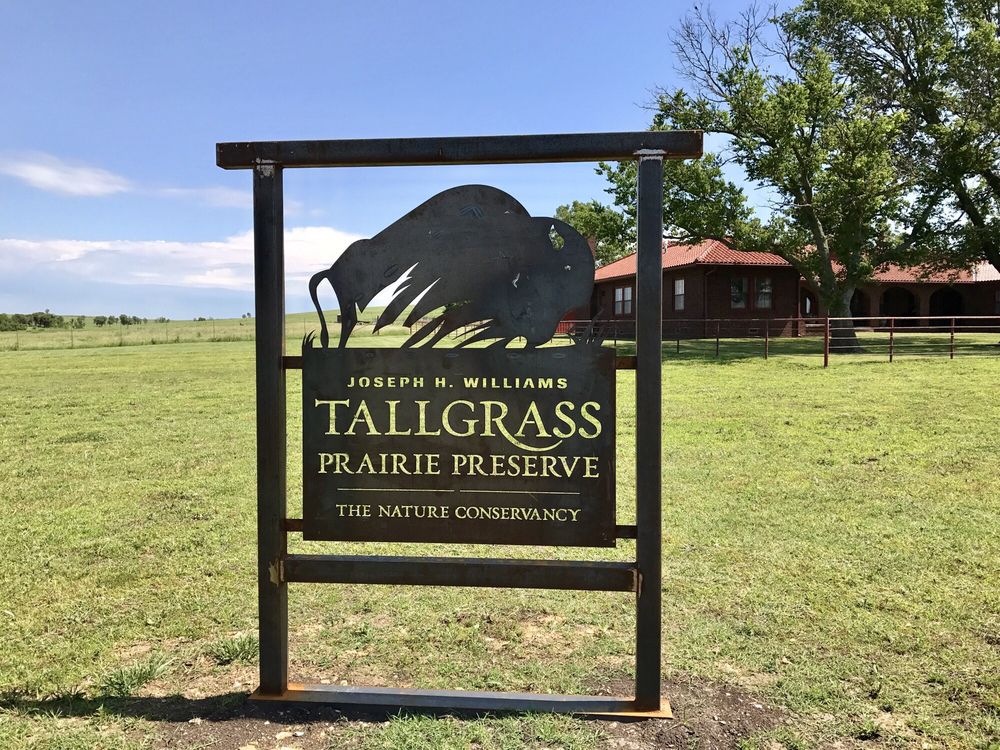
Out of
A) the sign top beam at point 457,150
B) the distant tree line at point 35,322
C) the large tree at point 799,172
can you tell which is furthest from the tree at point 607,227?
the distant tree line at point 35,322

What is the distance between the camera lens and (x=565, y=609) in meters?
3.94

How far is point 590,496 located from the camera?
2.88 metres

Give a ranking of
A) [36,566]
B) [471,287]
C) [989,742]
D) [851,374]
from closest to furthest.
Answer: [989,742]
[471,287]
[36,566]
[851,374]

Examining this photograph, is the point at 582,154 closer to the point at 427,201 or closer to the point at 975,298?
the point at 427,201

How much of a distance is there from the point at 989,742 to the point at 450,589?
2591 mm

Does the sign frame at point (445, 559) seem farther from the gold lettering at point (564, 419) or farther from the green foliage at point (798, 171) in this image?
the green foliage at point (798, 171)

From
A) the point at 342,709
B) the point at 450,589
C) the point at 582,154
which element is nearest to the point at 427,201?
the point at 582,154

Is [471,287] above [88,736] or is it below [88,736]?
above

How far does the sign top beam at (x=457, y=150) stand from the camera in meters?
2.78

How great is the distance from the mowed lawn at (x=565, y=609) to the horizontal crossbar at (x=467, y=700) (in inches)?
2.9

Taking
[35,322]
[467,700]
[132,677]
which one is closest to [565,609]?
[467,700]

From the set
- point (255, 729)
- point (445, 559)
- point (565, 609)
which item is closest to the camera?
point (255, 729)

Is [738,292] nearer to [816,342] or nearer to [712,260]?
[712,260]

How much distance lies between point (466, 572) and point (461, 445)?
1.65 feet
